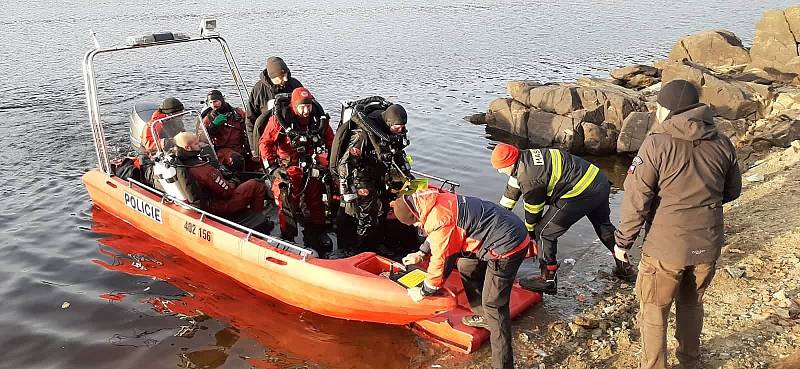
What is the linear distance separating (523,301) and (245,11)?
28.4 meters

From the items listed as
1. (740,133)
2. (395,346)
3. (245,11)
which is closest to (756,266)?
(395,346)

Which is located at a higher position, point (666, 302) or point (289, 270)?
point (666, 302)

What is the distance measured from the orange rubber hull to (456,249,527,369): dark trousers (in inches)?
10.4

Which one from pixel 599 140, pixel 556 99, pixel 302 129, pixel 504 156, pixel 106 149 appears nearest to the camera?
pixel 504 156

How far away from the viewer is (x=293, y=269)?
5.24 metres

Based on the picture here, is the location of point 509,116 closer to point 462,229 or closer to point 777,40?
point 777,40

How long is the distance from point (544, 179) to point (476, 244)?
1.06m

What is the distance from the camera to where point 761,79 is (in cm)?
1344

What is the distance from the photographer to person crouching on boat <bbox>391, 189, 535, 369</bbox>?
373cm

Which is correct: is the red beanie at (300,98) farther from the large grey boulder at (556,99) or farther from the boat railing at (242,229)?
the large grey boulder at (556,99)

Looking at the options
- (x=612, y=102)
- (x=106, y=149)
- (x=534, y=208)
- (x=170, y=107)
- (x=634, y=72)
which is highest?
(x=170, y=107)

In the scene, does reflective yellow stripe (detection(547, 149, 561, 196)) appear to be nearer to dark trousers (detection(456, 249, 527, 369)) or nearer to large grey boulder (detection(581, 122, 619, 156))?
dark trousers (detection(456, 249, 527, 369))

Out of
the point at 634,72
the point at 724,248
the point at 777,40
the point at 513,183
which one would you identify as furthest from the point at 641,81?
the point at 513,183

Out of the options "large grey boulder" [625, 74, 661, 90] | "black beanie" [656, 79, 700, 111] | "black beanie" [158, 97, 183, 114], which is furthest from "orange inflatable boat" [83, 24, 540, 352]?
"large grey boulder" [625, 74, 661, 90]
